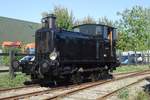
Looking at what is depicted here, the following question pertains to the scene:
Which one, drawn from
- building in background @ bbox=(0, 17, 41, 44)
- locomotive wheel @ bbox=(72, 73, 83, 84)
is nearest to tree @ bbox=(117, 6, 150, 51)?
building in background @ bbox=(0, 17, 41, 44)

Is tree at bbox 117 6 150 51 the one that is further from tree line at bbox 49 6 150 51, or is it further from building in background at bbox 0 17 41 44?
building in background at bbox 0 17 41 44

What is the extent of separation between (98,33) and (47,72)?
512cm

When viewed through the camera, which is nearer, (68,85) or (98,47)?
(68,85)

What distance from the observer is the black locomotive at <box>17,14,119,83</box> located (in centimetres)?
1631

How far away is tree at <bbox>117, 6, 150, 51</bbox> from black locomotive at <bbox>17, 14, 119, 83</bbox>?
25.9m

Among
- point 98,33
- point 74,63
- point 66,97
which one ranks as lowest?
point 66,97

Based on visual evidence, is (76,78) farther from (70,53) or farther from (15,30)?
(15,30)

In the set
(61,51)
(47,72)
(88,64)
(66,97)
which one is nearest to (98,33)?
(88,64)

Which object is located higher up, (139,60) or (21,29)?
(21,29)

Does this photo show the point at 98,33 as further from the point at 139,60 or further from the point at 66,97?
the point at 139,60

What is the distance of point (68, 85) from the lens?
1734cm

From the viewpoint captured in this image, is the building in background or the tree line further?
the building in background

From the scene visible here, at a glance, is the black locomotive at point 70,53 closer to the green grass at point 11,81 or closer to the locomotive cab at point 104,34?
the locomotive cab at point 104,34

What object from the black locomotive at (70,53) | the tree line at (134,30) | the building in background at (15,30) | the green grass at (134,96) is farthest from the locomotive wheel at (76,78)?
the building in background at (15,30)
